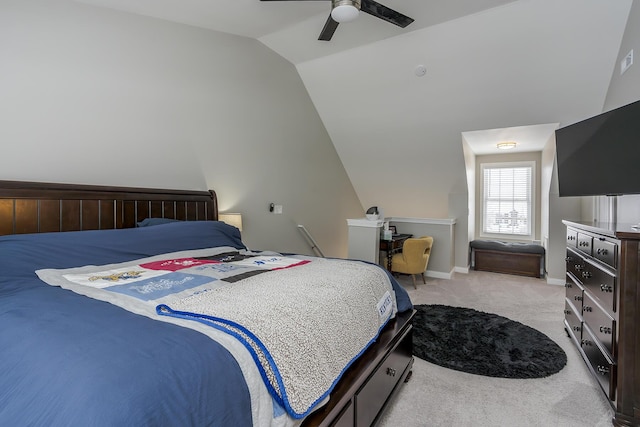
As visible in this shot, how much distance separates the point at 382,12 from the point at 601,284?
7.40ft

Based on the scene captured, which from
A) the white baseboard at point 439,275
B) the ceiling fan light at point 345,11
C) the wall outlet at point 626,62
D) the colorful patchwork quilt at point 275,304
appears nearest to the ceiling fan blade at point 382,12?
the ceiling fan light at point 345,11

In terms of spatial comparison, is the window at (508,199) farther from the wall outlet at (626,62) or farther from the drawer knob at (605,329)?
the drawer knob at (605,329)

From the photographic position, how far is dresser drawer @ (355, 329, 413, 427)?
4.70ft

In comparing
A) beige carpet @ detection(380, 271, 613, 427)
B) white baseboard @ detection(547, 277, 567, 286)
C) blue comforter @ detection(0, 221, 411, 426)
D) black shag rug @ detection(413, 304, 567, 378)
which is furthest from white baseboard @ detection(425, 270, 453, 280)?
blue comforter @ detection(0, 221, 411, 426)

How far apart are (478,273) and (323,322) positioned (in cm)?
501

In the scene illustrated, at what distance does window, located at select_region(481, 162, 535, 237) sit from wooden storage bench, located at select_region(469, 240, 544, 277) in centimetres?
47

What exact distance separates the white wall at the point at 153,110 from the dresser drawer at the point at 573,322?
3.01 m

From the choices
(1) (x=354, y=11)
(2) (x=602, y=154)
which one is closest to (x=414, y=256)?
(2) (x=602, y=154)

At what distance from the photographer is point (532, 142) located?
4859 millimetres

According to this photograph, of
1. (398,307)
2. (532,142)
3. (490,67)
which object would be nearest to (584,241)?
(398,307)

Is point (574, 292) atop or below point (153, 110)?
below

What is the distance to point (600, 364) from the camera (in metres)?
1.94

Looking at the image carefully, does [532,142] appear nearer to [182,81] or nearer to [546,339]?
[546,339]

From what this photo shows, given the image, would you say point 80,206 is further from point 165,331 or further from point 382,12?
point 382,12
